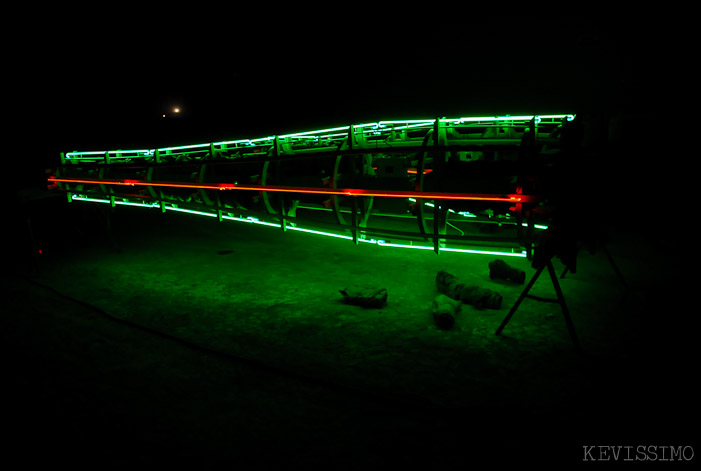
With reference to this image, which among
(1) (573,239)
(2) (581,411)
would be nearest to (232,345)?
(2) (581,411)

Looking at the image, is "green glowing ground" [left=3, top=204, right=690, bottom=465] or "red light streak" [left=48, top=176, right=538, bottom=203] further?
"red light streak" [left=48, top=176, right=538, bottom=203]

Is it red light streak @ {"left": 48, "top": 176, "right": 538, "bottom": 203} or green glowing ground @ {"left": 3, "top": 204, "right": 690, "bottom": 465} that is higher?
red light streak @ {"left": 48, "top": 176, "right": 538, "bottom": 203}

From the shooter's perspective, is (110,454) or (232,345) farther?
(232,345)

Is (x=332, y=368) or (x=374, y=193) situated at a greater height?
(x=374, y=193)

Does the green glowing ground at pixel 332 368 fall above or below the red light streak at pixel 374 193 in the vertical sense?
below

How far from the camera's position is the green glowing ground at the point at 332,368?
10.4 feet

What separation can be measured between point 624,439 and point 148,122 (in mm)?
16665

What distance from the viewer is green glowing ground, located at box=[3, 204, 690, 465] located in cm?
318

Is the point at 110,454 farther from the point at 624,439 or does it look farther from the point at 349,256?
the point at 349,256

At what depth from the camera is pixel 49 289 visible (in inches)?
265

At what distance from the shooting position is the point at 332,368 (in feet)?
13.7

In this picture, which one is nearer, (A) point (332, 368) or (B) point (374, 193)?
(A) point (332, 368)

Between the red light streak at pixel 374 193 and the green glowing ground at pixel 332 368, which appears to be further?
the red light streak at pixel 374 193

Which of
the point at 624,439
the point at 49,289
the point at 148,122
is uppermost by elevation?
the point at 148,122
